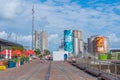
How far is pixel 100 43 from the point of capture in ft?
321

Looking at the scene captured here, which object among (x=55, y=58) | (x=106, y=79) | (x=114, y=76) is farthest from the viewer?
(x=55, y=58)

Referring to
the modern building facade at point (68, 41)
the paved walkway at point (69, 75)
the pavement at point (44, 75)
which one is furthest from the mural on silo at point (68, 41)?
the paved walkway at point (69, 75)

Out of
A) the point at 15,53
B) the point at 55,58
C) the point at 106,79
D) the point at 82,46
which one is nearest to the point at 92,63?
the point at 106,79

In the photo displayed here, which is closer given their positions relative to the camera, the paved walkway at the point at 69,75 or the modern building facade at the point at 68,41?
the paved walkway at the point at 69,75

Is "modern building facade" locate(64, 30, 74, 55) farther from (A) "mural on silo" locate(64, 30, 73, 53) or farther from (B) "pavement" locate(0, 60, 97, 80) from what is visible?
(B) "pavement" locate(0, 60, 97, 80)

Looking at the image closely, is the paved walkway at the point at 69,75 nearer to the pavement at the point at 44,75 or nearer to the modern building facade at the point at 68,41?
the pavement at the point at 44,75

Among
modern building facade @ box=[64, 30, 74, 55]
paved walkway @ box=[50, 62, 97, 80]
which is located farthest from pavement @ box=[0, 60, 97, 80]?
modern building facade @ box=[64, 30, 74, 55]

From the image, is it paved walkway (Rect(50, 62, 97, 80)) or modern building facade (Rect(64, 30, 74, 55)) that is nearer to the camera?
paved walkway (Rect(50, 62, 97, 80))

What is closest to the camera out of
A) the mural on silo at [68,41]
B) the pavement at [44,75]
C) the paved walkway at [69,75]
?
the paved walkway at [69,75]

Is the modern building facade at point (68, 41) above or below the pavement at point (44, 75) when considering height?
above

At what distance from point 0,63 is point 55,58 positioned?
68.3 metres

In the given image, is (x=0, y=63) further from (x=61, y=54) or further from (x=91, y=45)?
(x=91, y=45)

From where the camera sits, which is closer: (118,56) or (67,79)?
(67,79)

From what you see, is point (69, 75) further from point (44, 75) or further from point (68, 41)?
point (68, 41)
